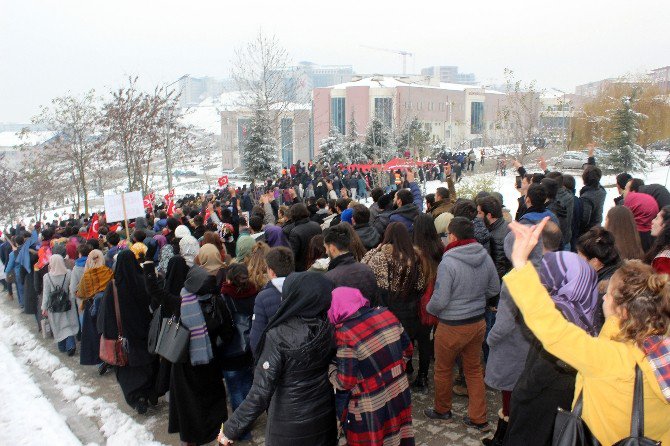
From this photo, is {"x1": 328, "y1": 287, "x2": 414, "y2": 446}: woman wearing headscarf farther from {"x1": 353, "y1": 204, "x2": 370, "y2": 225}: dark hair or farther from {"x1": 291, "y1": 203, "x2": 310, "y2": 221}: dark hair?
{"x1": 291, "y1": 203, "x2": 310, "y2": 221}: dark hair

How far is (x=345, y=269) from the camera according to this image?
4.42m

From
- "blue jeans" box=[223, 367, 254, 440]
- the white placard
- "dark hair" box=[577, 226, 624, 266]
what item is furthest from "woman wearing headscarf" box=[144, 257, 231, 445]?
the white placard

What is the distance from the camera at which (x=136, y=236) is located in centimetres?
670

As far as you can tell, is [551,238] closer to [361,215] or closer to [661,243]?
[661,243]

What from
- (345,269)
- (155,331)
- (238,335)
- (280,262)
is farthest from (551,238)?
(155,331)

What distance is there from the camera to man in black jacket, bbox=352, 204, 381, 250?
243 inches

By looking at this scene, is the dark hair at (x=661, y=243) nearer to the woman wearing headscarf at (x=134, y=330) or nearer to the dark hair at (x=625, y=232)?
the dark hair at (x=625, y=232)

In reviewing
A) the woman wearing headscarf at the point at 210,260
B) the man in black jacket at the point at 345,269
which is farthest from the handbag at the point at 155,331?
the man in black jacket at the point at 345,269

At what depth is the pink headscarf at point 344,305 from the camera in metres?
3.31

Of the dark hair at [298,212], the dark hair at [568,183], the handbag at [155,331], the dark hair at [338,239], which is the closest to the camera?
the dark hair at [338,239]

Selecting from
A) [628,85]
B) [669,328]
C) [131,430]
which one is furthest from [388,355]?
[628,85]

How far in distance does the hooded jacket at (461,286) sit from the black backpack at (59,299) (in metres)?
5.61

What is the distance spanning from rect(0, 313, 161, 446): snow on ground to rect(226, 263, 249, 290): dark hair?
170 cm

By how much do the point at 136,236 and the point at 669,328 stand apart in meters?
6.02
